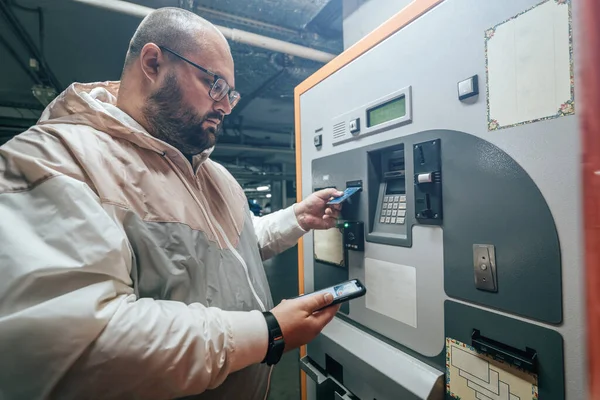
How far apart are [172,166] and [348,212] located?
0.62 m

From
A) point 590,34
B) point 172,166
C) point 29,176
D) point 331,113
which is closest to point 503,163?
point 590,34

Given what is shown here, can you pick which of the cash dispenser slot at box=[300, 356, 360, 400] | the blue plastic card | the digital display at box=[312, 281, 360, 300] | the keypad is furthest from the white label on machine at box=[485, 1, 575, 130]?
the cash dispenser slot at box=[300, 356, 360, 400]

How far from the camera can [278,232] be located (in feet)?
4.12

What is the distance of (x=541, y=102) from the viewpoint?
58cm

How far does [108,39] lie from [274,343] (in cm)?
270

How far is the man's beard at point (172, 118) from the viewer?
2.76 ft

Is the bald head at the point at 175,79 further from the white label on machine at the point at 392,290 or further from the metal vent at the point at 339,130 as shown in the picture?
the white label on machine at the point at 392,290

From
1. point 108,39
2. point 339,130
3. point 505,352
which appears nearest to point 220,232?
point 339,130

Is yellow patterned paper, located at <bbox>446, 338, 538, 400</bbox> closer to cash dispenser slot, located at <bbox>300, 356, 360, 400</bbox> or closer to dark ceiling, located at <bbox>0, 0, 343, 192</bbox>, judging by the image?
cash dispenser slot, located at <bbox>300, 356, 360, 400</bbox>

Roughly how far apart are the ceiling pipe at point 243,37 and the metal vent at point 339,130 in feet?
3.40

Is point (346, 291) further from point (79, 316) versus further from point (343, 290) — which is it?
point (79, 316)

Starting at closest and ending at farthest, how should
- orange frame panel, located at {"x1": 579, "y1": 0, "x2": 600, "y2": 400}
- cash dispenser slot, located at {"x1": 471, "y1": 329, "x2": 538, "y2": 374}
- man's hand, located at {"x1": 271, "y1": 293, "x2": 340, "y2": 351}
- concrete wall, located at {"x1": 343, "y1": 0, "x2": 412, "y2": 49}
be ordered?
1. orange frame panel, located at {"x1": 579, "y1": 0, "x2": 600, "y2": 400}
2. cash dispenser slot, located at {"x1": 471, "y1": 329, "x2": 538, "y2": 374}
3. man's hand, located at {"x1": 271, "y1": 293, "x2": 340, "y2": 351}
4. concrete wall, located at {"x1": 343, "y1": 0, "x2": 412, "y2": 49}

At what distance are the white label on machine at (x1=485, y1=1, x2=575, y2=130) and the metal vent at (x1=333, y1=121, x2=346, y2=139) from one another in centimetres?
52

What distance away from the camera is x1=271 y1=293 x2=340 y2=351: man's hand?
71 cm
